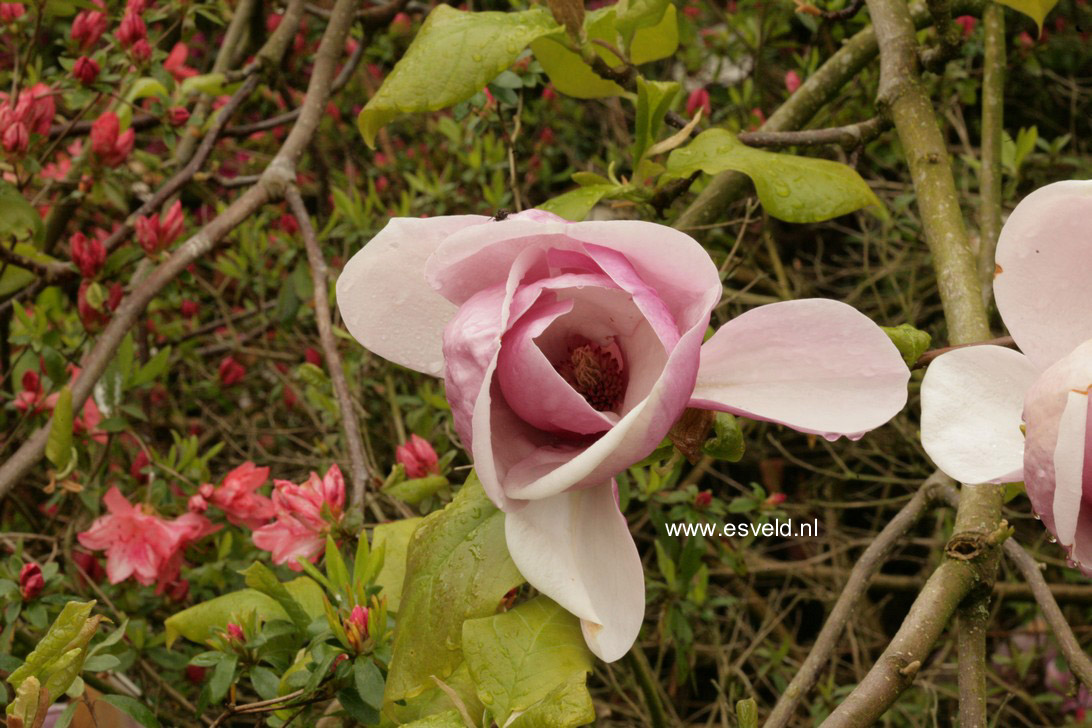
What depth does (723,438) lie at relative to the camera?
0.55 m

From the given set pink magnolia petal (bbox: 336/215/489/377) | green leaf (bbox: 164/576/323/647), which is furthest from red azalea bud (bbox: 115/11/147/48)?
pink magnolia petal (bbox: 336/215/489/377)

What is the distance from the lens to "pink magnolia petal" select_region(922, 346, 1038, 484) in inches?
18.8

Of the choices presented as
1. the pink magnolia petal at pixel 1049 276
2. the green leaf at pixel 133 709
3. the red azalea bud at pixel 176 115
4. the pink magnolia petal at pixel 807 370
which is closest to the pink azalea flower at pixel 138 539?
the green leaf at pixel 133 709

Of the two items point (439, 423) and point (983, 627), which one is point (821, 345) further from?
point (439, 423)

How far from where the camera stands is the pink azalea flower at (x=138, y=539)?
3.88ft

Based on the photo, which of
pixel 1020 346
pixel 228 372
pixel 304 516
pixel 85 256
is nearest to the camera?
pixel 1020 346

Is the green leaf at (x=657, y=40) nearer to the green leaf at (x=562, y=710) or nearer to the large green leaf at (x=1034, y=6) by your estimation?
the large green leaf at (x=1034, y=6)

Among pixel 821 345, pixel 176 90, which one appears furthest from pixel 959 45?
pixel 176 90

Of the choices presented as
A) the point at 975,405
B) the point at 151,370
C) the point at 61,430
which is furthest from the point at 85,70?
the point at 975,405

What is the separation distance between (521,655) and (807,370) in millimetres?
223

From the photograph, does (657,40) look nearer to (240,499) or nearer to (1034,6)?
(1034,6)

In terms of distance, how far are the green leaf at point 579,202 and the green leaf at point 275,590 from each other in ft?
1.10

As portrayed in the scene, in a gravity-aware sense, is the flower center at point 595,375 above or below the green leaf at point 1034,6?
below

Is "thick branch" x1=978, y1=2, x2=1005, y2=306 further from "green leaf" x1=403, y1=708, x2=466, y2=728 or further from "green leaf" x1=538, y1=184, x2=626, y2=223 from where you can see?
"green leaf" x1=403, y1=708, x2=466, y2=728
